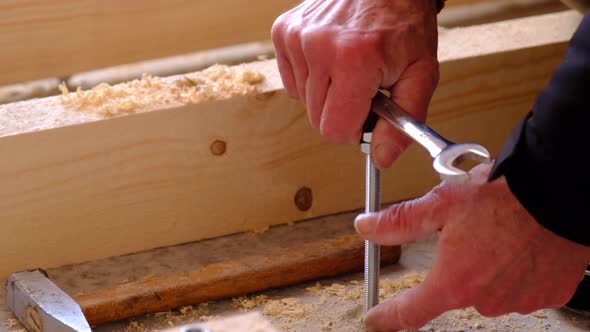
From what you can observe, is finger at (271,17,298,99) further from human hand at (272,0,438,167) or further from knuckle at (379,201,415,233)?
knuckle at (379,201,415,233)

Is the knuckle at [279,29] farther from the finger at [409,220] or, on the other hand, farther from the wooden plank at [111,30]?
the wooden plank at [111,30]

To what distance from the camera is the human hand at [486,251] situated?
41.8 inches

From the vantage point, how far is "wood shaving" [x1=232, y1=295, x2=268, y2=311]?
1466mm

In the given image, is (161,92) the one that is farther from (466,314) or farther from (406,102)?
(466,314)

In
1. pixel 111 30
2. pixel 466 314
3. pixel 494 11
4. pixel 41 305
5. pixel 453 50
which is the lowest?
pixel 494 11

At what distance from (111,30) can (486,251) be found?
917 millimetres

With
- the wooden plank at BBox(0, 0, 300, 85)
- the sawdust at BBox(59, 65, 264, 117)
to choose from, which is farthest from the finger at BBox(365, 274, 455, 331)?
the wooden plank at BBox(0, 0, 300, 85)

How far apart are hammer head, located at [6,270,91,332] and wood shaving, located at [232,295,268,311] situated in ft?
0.84

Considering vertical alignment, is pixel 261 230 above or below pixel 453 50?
below

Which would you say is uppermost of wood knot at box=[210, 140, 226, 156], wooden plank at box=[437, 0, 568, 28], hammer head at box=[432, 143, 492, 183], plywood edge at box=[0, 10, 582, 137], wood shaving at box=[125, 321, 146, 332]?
hammer head at box=[432, 143, 492, 183]

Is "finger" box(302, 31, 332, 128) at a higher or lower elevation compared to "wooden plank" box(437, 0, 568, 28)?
higher

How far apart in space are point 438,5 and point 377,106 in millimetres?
265

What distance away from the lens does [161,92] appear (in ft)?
5.24

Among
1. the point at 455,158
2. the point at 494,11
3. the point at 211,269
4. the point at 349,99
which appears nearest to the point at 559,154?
the point at 455,158
